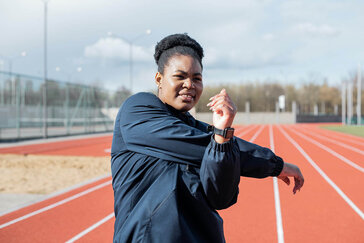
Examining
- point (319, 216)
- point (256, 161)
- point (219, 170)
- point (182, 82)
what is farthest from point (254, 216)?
point (219, 170)

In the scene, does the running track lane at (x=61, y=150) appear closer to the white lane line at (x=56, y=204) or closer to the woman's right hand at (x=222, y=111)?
the white lane line at (x=56, y=204)

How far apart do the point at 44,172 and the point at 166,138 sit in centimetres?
886

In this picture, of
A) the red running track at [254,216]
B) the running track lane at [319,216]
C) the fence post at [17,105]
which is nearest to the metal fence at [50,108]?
the fence post at [17,105]

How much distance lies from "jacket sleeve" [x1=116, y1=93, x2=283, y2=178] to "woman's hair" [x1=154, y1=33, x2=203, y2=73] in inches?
6.3

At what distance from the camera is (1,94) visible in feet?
53.4

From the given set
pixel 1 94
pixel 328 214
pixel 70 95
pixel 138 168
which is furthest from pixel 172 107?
pixel 70 95

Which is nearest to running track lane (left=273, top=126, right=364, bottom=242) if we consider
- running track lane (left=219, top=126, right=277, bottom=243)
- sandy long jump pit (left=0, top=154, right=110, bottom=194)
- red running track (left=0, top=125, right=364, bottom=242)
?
red running track (left=0, top=125, right=364, bottom=242)

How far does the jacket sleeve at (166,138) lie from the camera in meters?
1.15

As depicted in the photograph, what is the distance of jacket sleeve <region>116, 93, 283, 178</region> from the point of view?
1.15 m

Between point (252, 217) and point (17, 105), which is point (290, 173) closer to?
point (252, 217)

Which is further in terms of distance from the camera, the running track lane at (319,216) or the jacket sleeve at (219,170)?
the running track lane at (319,216)

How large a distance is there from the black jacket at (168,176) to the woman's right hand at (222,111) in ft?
0.18

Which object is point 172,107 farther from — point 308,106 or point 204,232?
point 308,106

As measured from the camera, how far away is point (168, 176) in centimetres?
112
